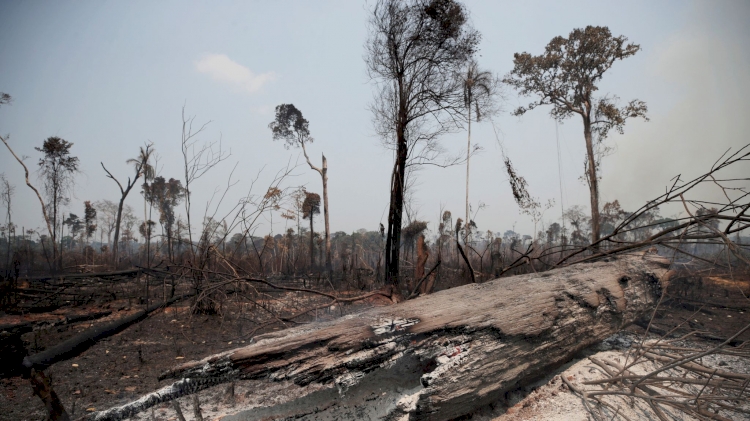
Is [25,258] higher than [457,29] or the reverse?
the reverse

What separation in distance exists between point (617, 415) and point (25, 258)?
1263 centimetres

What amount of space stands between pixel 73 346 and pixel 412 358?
3775 mm

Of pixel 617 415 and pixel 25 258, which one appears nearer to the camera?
pixel 617 415

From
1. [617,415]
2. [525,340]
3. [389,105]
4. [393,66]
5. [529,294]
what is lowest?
[617,415]

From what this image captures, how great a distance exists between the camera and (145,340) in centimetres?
422

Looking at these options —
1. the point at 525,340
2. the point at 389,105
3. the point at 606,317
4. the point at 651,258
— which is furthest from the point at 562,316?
the point at 389,105

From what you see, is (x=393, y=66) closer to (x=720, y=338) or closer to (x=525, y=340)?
(x=525, y=340)

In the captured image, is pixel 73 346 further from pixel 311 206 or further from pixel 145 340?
pixel 311 206

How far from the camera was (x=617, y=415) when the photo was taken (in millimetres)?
2172

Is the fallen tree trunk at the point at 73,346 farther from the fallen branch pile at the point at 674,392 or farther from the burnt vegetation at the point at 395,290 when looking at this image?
the fallen branch pile at the point at 674,392

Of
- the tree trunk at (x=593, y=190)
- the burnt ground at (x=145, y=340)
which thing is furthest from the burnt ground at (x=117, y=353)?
the tree trunk at (x=593, y=190)

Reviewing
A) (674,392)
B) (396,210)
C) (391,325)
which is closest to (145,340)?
(391,325)

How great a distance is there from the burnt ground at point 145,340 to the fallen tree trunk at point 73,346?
0.07m

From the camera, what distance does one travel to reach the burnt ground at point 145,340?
109 inches
